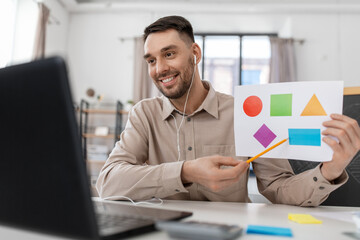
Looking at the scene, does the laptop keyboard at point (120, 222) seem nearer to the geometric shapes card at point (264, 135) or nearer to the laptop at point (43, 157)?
the laptop at point (43, 157)

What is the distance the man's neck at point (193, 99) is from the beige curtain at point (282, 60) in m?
3.90

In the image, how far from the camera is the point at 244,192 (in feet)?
4.20

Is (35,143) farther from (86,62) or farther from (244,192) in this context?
(86,62)

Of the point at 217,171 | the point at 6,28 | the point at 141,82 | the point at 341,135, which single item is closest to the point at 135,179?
the point at 217,171

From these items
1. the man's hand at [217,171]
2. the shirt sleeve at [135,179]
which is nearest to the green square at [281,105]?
the man's hand at [217,171]

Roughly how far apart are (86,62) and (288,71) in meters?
3.62

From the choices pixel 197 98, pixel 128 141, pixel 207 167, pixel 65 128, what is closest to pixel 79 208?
pixel 65 128

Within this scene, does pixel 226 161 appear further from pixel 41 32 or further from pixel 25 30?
pixel 25 30

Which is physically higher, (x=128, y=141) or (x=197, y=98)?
(x=197, y=98)

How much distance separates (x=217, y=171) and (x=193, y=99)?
27.1 inches

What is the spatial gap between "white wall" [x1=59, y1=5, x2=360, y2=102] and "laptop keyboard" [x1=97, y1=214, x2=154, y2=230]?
4.86 metres

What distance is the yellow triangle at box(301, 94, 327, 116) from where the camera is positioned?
0.90 m

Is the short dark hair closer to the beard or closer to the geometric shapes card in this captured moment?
the beard

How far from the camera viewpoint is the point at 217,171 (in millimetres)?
830
